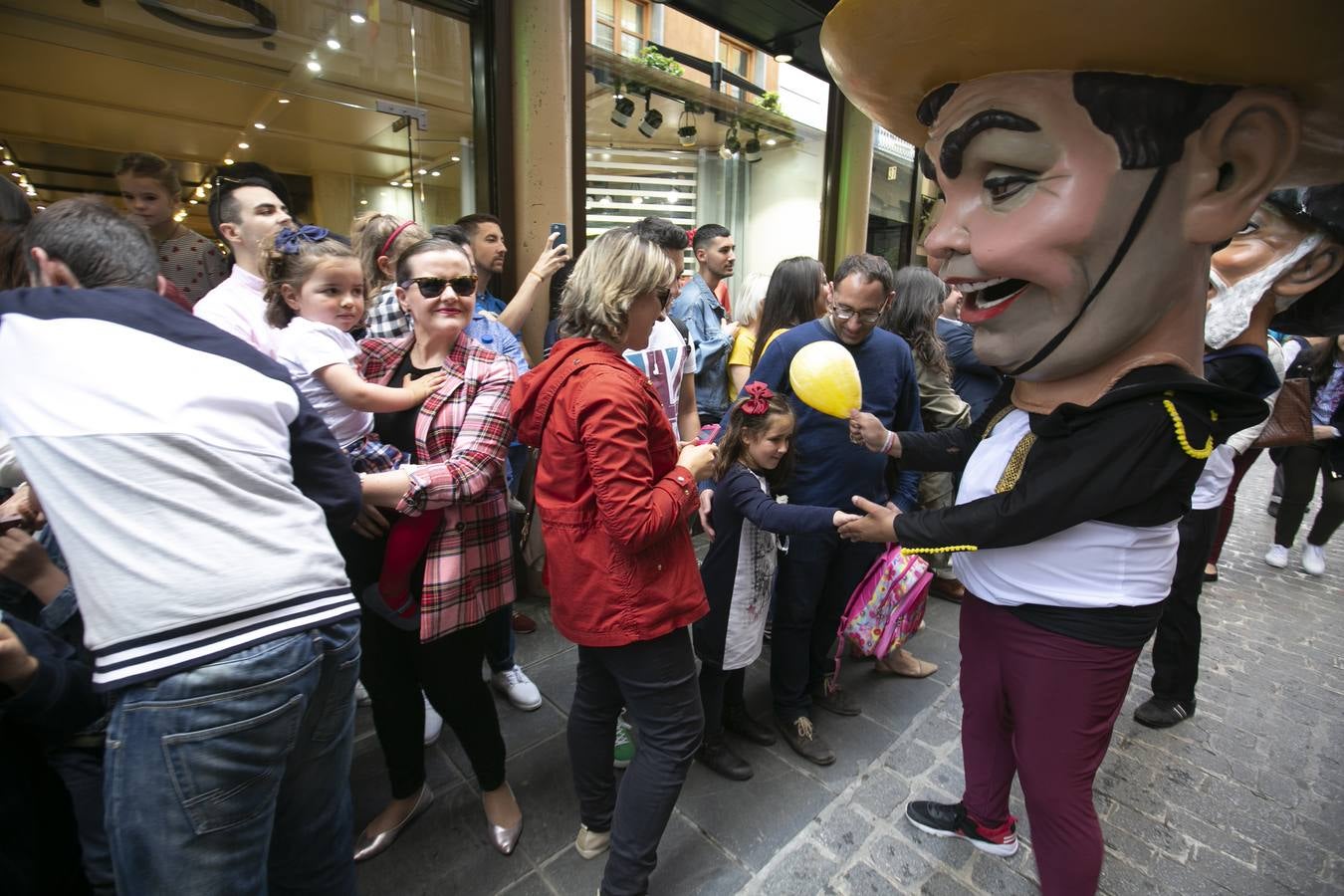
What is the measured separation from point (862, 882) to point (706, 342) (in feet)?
9.30

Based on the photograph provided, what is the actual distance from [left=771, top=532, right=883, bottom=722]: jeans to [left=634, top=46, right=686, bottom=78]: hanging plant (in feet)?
14.6

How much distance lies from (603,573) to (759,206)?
591 centimetres

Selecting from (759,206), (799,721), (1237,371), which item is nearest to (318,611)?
(799,721)

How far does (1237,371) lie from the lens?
2.07m

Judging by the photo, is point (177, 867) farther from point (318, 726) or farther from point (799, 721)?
point (799, 721)

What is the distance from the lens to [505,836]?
203cm

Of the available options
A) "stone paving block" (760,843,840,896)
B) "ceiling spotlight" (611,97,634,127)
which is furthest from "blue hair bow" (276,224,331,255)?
"ceiling spotlight" (611,97,634,127)

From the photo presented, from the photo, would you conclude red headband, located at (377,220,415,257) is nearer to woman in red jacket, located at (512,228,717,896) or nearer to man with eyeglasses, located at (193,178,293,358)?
man with eyeglasses, located at (193,178,293,358)

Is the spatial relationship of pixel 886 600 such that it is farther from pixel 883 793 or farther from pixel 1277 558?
pixel 1277 558

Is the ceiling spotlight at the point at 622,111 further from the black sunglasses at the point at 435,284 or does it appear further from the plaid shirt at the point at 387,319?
the black sunglasses at the point at 435,284

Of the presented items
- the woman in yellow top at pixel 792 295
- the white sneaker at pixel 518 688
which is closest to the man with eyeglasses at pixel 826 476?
the woman in yellow top at pixel 792 295

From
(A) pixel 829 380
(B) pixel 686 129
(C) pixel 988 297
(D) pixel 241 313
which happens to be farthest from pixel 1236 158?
(B) pixel 686 129

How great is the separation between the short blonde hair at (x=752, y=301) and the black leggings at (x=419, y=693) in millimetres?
2790

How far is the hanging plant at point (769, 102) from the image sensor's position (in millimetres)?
6117
